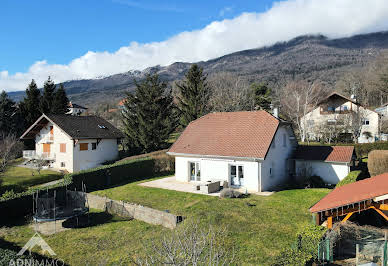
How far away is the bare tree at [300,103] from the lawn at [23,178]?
31.2m

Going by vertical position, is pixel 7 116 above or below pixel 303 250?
above

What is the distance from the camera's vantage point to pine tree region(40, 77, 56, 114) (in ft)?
149

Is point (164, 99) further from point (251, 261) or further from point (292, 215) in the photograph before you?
point (251, 261)

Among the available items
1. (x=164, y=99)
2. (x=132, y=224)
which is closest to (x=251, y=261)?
(x=132, y=224)

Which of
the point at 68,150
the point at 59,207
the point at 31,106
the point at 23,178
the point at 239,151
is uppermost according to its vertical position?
the point at 31,106

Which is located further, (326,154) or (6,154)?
(6,154)

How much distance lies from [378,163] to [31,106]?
47694 millimetres

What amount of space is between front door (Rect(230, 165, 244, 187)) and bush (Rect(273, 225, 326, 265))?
10916mm

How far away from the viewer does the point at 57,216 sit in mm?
15016

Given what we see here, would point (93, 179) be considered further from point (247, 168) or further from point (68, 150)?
point (247, 168)

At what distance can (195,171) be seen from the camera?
2361 cm

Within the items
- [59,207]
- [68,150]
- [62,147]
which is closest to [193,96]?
[68,150]

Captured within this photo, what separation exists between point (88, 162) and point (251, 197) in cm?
2126

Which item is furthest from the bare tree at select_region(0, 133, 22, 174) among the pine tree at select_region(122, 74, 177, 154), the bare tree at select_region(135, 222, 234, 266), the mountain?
the mountain
